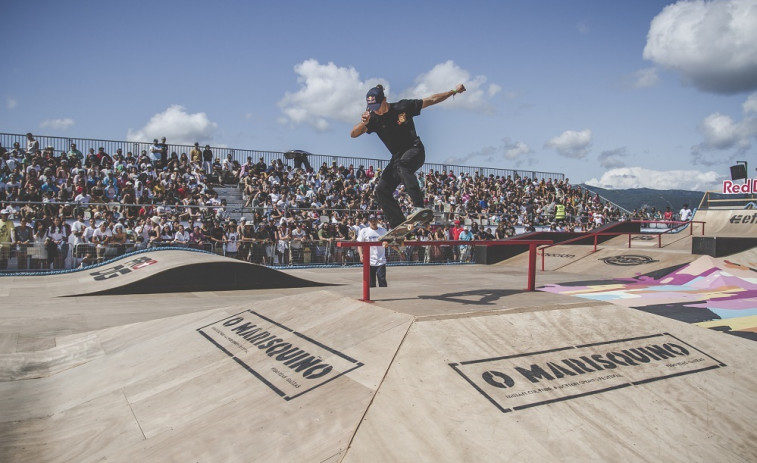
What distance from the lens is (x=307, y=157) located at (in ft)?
81.7

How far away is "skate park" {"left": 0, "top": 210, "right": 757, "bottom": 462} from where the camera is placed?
315cm

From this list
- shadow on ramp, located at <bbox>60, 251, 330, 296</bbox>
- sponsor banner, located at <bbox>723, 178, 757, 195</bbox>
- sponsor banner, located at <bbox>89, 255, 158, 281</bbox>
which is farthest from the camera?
sponsor banner, located at <bbox>723, 178, 757, 195</bbox>

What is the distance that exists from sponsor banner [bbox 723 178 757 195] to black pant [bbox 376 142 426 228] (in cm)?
2328

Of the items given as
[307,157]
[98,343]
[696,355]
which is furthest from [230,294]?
[307,157]

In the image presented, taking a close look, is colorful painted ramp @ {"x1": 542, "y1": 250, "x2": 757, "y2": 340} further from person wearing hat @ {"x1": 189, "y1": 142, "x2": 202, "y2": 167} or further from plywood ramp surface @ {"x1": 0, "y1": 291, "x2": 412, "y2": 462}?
person wearing hat @ {"x1": 189, "y1": 142, "x2": 202, "y2": 167}

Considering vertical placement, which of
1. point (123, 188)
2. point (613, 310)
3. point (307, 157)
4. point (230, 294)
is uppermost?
point (307, 157)

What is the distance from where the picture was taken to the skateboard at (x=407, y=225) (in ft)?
19.2

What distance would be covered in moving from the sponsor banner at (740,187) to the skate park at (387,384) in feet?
66.3

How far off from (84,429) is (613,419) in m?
3.82

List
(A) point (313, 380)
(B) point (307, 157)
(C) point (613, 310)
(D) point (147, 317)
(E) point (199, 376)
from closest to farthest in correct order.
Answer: (A) point (313, 380)
(E) point (199, 376)
(C) point (613, 310)
(D) point (147, 317)
(B) point (307, 157)

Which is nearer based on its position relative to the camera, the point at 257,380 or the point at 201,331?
the point at 257,380

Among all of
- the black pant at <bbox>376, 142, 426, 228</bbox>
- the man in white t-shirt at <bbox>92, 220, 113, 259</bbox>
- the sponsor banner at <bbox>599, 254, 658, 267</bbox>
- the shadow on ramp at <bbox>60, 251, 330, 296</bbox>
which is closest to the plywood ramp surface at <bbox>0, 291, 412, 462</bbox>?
the black pant at <bbox>376, 142, 426, 228</bbox>

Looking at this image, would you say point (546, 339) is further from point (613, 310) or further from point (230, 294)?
point (230, 294)

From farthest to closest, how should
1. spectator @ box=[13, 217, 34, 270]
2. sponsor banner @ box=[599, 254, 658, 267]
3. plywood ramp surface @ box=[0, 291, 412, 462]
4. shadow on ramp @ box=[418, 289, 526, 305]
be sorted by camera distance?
sponsor banner @ box=[599, 254, 658, 267]
spectator @ box=[13, 217, 34, 270]
shadow on ramp @ box=[418, 289, 526, 305]
plywood ramp surface @ box=[0, 291, 412, 462]
